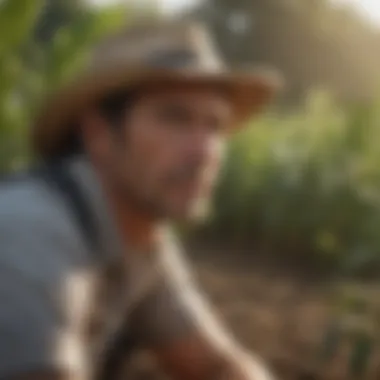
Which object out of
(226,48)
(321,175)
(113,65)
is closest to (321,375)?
(113,65)

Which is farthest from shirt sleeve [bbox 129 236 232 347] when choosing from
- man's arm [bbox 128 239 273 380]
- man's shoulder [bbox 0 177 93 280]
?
man's shoulder [bbox 0 177 93 280]

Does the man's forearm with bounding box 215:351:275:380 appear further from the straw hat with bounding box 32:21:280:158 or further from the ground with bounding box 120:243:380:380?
the straw hat with bounding box 32:21:280:158

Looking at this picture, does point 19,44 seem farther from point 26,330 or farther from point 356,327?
point 26,330

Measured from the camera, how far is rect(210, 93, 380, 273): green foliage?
2.81 m

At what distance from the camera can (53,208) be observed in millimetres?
1032

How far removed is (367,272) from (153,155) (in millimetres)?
1362

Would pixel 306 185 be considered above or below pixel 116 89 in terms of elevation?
above

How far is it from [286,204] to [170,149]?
2306 mm

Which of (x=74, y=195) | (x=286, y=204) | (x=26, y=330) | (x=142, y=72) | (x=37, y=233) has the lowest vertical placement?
(x=26, y=330)

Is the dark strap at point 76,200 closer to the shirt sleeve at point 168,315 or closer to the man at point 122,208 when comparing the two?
the man at point 122,208

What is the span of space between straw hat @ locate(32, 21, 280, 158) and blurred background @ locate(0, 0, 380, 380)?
0.28m

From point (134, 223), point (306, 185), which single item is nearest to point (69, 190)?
point (134, 223)

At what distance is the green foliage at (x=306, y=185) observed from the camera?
2811mm

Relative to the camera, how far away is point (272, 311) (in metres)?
2.56
